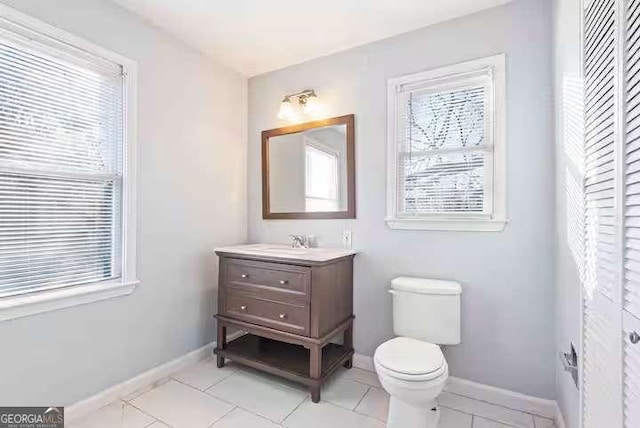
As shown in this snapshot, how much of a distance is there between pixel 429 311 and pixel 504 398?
2.25ft

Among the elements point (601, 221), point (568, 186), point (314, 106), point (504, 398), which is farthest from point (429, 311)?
point (314, 106)

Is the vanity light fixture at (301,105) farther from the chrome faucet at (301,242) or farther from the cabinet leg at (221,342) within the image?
the cabinet leg at (221,342)

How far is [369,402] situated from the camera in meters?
2.00

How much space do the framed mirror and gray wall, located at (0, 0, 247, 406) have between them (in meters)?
0.32

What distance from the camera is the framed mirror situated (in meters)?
2.51

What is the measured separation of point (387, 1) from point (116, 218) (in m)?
2.20

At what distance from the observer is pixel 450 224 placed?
2115 millimetres

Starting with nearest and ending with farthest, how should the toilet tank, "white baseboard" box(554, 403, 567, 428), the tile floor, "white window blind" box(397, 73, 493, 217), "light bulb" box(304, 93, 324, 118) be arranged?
"white baseboard" box(554, 403, 567, 428) → the tile floor → the toilet tank → "white window blind" box(397, 73, 493, 217) → "light bulb" box(304, 93, 324, 118)

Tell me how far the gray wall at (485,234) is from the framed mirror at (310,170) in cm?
9

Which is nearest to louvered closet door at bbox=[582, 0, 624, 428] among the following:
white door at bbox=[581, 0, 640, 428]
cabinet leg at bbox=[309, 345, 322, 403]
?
white door at bbox=[581, 0, 640, 428]

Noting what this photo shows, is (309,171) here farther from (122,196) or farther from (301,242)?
(122,196)

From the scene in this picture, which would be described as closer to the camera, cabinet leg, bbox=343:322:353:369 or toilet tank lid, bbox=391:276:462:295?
toilet tank lid, bbox=391:276:462:295

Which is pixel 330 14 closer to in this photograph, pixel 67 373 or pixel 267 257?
pixel 267 257

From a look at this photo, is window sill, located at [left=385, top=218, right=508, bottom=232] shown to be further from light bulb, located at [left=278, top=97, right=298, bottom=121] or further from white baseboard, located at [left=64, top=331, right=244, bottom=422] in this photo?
white baseboard, located at [left=64, top=331, right=244, bottom=422]
